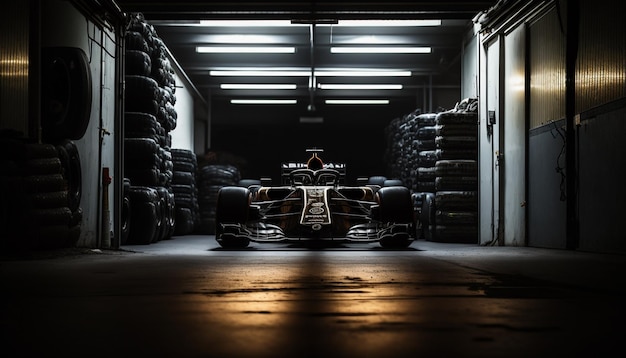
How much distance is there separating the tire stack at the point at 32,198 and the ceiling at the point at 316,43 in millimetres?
4125

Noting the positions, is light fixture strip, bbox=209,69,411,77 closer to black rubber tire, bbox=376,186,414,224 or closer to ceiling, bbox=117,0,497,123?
ceiling, bbox=117,0,497,123

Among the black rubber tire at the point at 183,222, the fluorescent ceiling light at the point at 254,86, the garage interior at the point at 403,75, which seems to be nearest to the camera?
the garage interior at the point at 403,75

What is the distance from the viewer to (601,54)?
9062 mm

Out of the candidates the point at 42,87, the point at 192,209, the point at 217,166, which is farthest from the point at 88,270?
the point at 217,166

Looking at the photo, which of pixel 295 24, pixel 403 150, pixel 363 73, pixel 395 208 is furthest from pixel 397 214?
pixel 363 73

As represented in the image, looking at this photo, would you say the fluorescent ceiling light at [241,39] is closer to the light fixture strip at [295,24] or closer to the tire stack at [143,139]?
the light fixture strip at [295,24]

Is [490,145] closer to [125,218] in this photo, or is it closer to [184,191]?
[125,218]

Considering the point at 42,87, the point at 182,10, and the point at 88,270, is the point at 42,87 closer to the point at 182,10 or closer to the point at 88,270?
the point at 182,10

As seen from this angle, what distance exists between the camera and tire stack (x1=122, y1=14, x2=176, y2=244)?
41.7 ft

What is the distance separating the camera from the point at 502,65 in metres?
13.0

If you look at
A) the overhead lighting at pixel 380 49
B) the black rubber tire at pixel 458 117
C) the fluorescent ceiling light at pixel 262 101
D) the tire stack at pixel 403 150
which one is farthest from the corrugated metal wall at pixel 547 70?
the fluorescent ceiling light at pixel 262 101

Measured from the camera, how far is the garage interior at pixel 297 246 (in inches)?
116

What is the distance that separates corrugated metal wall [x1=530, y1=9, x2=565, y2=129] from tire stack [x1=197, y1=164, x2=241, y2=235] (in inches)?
386

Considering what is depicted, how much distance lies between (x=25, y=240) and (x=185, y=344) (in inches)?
226
